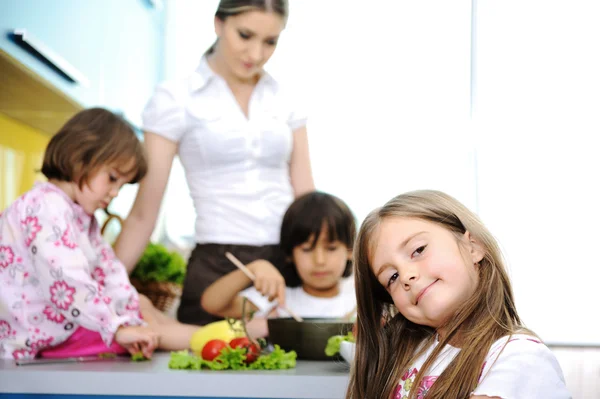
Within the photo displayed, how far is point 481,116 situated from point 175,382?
7.42 ft

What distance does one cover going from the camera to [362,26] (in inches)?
129

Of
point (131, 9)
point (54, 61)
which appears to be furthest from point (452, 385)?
point (131, 9)

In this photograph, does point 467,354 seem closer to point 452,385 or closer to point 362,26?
point 452,385

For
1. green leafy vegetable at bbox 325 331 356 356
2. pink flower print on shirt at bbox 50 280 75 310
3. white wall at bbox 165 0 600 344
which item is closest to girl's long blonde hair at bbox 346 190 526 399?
green leafy vegetable at bbox 325 331 356 356

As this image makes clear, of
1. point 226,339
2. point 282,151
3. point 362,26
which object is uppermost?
Answer: point 362,26

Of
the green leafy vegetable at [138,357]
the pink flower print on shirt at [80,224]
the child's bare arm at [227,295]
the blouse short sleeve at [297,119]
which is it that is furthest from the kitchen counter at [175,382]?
the blouse short sleeve at [297,119]

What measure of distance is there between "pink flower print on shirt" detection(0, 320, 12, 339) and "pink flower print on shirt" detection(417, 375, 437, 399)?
776 millimetres

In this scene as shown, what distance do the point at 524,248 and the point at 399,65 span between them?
0.89 m

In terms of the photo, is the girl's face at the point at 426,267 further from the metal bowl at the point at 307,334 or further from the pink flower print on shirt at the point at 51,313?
A: the pink flower print on shirt at the point at 51,313

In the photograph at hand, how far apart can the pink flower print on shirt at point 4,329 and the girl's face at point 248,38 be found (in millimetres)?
791

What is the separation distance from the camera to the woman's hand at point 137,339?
134 cm

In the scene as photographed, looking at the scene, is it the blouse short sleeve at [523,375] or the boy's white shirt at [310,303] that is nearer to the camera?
the blouse short sleeve at [523,375]

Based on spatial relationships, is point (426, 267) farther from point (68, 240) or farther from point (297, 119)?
point (297, 119)

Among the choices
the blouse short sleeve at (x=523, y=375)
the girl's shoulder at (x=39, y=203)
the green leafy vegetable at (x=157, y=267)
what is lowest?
the green leafy vegetable at (x=157, y=267)
